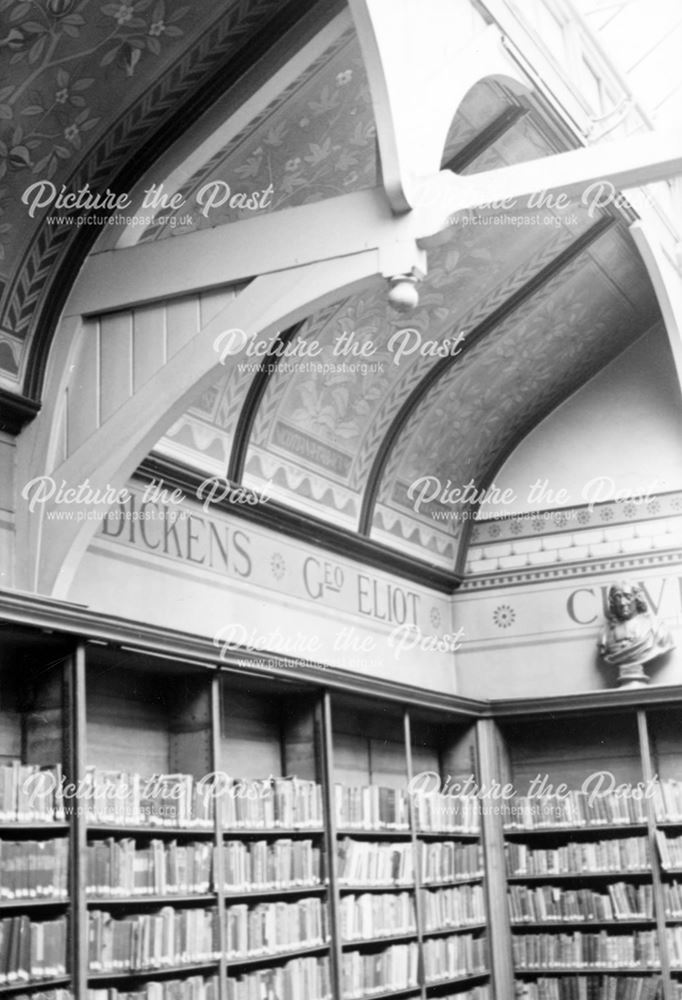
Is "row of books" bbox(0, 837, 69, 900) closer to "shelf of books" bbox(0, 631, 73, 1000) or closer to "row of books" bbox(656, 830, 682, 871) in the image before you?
"shelf of books" bbox(0, 631, 73, 1000)

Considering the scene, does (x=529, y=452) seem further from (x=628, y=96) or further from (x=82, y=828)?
(x=82, y=828)

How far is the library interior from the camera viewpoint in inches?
215

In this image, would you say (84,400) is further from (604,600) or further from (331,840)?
(604,600)

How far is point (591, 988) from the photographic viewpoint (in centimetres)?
850

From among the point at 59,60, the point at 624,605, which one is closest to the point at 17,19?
the point at 59,60

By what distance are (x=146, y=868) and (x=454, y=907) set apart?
3.10 m

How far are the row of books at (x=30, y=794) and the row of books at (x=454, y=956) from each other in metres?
3.36

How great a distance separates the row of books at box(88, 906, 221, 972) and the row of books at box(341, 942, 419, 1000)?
1253mm

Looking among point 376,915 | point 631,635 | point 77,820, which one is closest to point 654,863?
point 631,635

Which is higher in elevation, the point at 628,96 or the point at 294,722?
the point at 628,96

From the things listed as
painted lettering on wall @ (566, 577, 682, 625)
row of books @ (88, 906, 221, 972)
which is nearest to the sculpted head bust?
painted lettering on wall @ (566, 577, 682, 625)

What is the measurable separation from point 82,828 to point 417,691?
3.22 metres

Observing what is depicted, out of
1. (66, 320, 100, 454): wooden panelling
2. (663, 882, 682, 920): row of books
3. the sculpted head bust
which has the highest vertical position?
(66, 320, 100, 454): wooden panelling

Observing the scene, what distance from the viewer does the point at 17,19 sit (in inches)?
200
